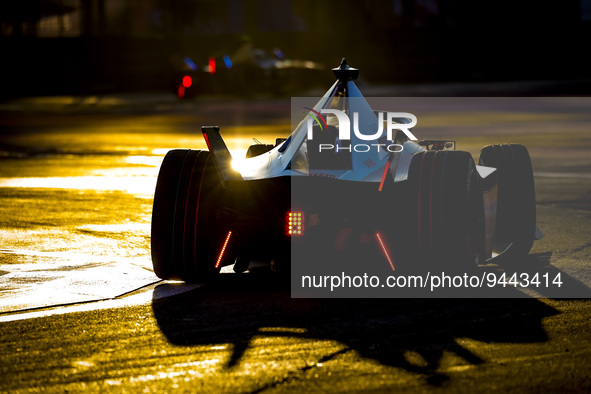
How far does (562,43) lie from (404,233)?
4228 centimetres

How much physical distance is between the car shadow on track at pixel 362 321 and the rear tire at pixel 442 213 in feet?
0.99

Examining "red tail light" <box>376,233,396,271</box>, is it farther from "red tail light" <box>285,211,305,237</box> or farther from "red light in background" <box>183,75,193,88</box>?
"red light in background" <box>183,75,193,88</box>

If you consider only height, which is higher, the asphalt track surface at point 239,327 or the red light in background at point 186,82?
the red light in background at point 186,82

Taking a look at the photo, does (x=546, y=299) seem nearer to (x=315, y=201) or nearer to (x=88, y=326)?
(x=315, y=201)

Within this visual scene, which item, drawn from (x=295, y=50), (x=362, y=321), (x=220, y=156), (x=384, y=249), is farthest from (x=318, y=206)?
(x=295, y=50)

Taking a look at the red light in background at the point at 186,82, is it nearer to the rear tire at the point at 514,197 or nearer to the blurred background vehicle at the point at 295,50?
the blurred background vehicle at the point at 295,50

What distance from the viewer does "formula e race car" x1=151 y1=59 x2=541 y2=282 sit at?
24.2 feet

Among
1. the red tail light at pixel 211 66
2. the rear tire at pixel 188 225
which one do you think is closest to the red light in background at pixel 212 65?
the red tail light at pixel 211 66

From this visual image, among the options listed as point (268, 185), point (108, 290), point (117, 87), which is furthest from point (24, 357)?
point (117, 87)

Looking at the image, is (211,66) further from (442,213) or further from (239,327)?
(239,327)

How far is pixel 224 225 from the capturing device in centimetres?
771

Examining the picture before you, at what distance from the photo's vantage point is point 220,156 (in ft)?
25.9

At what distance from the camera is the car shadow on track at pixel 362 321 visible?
605 cm

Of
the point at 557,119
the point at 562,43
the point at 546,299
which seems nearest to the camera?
the point at 546,299
